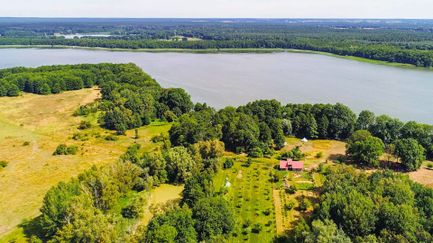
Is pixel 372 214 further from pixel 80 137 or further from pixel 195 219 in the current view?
pixel 80 137

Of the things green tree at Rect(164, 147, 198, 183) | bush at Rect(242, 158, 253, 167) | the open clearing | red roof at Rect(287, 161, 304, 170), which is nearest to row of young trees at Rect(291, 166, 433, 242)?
red roof at Rect(287, 161, 304, 170)

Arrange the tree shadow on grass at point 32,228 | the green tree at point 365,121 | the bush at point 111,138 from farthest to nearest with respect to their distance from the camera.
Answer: the bush at point 111,138
the green tree at point 365,121
the tree shadow on grass at point 32,228

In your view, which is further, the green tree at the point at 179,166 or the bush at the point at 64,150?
the bush at the point at 64,150

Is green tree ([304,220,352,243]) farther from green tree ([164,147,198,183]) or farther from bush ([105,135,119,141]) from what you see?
bush ([105,135,119,141])

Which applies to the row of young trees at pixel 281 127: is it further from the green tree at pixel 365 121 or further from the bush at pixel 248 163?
the bush at pixel 248 163

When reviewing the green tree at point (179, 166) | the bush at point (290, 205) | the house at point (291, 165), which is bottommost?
the bush at point (290, 205)

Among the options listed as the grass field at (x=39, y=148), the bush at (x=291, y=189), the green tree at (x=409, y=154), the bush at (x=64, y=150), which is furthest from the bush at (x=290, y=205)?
the bush at (x=64, y=150)

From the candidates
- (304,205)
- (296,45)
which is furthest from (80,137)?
(296,45)
